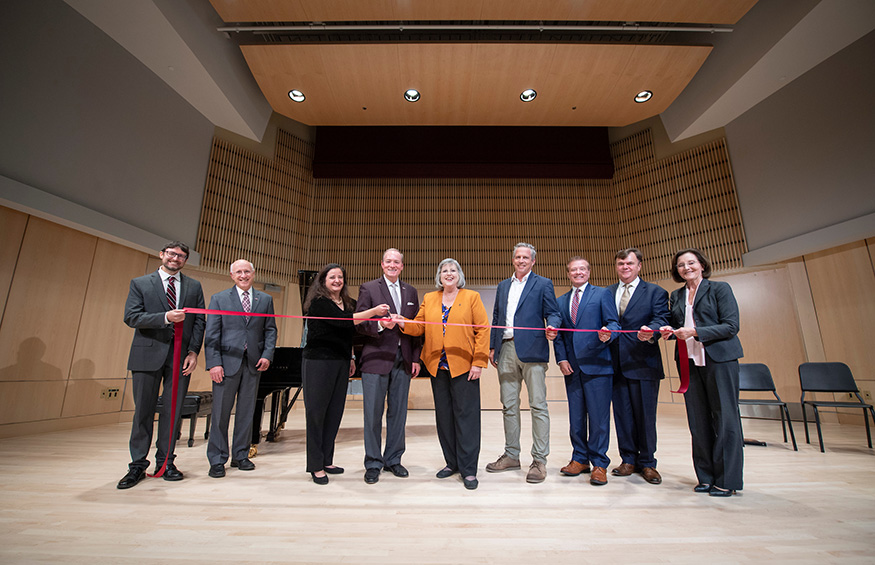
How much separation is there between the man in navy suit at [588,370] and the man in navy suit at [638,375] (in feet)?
0.37

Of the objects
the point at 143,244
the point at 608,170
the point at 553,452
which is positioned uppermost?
the point at 608,170

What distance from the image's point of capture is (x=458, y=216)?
7.61 meters

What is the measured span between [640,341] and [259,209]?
6640 mm

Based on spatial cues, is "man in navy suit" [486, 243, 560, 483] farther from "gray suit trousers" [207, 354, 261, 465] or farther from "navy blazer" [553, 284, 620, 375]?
"gray suit trousers" [207, 354, 261, 465]

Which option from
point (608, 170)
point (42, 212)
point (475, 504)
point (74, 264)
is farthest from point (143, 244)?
point (608, 170)

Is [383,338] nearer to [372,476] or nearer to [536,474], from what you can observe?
[372,476]

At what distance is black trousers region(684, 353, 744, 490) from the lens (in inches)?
83.0

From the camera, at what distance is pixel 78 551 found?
142cm

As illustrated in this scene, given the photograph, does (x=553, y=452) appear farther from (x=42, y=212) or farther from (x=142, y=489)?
(x=42, y=212)

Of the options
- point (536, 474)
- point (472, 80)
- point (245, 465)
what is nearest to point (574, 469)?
point (536, 474)

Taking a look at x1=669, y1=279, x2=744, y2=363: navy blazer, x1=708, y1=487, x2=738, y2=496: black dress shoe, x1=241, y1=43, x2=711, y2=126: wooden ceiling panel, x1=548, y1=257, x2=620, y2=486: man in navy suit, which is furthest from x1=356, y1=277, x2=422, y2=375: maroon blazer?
x1=241, y1=43, x2=711, y2=126: wooden ceiling panel

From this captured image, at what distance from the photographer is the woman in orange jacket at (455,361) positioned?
2.39 m

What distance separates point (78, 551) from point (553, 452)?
10.3ft

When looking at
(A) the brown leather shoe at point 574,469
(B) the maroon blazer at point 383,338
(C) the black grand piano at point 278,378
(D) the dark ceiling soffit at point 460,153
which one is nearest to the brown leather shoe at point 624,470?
(A) the brown leather shoe at point 574,469
